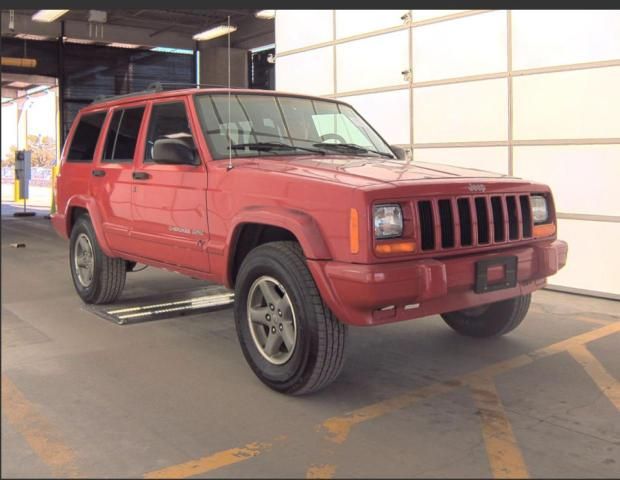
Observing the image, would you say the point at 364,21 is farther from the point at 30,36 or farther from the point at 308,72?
the point at 30,36

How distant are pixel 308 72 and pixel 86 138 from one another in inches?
196

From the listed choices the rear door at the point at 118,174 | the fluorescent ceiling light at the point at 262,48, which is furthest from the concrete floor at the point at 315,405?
the fluorescent ceiling light at the point at 262,48

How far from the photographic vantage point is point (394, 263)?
3.55 m

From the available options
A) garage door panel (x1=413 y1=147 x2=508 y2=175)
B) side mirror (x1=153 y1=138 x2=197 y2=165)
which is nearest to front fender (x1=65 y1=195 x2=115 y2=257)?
side mirror (x1=153 y1=138 x2=197 y2=165)

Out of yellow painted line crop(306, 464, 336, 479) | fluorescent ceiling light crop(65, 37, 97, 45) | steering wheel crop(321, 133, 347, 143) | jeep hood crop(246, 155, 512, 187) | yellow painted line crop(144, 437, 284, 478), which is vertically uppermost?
fluorescent ceiling light crop(65, 37, 97, 45)

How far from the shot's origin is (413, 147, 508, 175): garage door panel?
7855mm

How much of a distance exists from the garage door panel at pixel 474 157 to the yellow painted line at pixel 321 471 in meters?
5.58

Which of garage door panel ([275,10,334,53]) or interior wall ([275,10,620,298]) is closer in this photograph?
interior wall ([275,10,620,298])

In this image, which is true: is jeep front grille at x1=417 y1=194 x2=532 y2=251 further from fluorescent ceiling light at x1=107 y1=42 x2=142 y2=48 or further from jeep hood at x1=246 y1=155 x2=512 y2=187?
fluorescent ceiling light at x1=107 y1=42 x2=142 y2=48

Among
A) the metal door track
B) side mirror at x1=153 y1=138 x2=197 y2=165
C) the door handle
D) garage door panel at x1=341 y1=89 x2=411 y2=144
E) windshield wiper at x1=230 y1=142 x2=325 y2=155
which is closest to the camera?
side mirror at x1=153 y1=138 x2=197 y2=165

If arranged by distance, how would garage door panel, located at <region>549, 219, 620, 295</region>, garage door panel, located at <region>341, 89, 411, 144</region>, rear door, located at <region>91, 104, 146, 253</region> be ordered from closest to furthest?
1. rear door, located at <region>91, 104, 146, 253</region>
2. garage door panel, located at <region>549, 219, 620, 295</region>
3. garage door panel, located at <region>341, 89, 411, 144</region>

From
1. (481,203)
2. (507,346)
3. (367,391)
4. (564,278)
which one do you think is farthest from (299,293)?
(564,278)

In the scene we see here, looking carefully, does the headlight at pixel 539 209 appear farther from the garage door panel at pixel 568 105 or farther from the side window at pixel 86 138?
the side window at pixel 86 138

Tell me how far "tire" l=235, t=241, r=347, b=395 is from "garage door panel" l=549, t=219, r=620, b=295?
4.31 m
